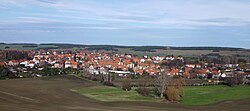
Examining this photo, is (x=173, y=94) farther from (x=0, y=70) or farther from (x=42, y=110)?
(x=0, y=70)

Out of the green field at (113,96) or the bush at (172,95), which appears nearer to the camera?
the green field at (113,96)

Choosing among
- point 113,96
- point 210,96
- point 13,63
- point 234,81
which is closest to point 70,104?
point 113,96

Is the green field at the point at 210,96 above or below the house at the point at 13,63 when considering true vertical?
Answer: below

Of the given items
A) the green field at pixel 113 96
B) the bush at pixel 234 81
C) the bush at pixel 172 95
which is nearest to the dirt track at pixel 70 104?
the green field at pixel 113 96

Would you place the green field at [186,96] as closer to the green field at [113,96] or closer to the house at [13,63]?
the green field at [113,96]

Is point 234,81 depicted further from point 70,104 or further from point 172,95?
point 70,104

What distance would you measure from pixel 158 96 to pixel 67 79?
2715 cm

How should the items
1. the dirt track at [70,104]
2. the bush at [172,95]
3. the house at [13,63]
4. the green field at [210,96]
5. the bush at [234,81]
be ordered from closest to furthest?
the dirt track at [70,104]
the green field at [210,96]
the bush at [172,95]
the bush at [234,81]
the house at [13,63]

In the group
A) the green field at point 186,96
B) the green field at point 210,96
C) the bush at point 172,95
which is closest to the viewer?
the green field at point 210,96

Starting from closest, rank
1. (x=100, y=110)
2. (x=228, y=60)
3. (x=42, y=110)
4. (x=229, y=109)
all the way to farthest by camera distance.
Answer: (x=42, y=110)
(x=100, y=110)
(x=229, y=109)
(x=228, y=60)

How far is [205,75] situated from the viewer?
110500 mm

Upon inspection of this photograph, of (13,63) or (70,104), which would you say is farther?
(13,63)

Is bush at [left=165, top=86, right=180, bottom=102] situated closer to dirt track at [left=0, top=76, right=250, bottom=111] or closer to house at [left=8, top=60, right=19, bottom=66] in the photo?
dirt track at [left=0, top=76, right=250, bottom=111]

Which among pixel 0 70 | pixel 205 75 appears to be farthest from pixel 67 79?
pixel 205 75
